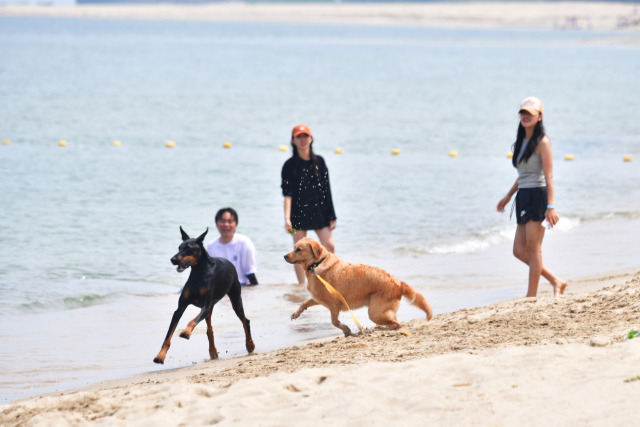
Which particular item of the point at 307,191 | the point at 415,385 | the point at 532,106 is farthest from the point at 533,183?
the point at 415,385

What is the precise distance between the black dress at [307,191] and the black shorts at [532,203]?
6.65 ft

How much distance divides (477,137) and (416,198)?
432 inches

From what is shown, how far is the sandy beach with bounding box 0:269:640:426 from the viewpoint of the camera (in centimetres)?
466

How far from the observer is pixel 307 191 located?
9.05 meters

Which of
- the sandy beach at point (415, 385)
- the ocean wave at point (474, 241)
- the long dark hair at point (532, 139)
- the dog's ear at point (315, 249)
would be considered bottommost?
the ocean wave at point (474, 241)

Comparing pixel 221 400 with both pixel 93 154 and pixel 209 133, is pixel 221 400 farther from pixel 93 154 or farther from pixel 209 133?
pixel 209 133

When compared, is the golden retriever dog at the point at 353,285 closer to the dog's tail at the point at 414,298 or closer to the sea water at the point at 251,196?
the dog's tail at the point at 414,298

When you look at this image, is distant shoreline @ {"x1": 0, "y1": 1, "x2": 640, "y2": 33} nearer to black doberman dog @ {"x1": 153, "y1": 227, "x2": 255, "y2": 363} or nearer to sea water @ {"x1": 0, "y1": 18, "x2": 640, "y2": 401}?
sea water @ {"x1": 0, "y1": 18, "x2": 640, "y2": 401}

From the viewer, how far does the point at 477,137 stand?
2738 centimetres

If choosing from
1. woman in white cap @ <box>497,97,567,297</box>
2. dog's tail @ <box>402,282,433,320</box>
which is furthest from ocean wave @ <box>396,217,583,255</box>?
dog's tail @ <box>402,282,433,320</box>

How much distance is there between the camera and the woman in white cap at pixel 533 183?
25.1 feet

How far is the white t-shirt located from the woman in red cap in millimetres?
767

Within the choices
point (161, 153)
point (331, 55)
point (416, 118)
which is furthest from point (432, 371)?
point (331, 55)

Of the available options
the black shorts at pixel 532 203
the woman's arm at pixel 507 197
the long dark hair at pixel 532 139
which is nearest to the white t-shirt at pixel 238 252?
the woman's arm at pixel 507 197
